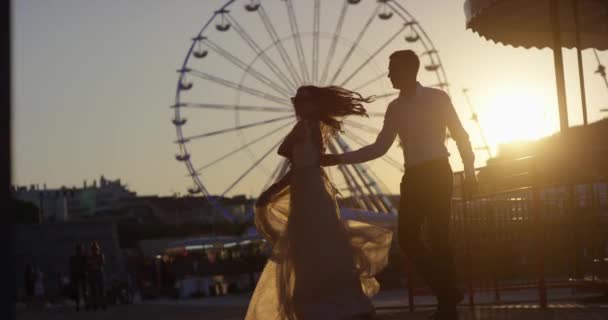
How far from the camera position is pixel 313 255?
7695 millimetres

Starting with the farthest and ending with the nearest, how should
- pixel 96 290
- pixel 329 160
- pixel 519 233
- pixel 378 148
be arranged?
pixel 96 290
pixel 519 233
pixel 329 160
pixel 378 148

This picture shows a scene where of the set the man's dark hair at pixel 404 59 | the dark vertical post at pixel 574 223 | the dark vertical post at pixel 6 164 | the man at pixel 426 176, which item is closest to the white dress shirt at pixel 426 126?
the man at pixel 426 176

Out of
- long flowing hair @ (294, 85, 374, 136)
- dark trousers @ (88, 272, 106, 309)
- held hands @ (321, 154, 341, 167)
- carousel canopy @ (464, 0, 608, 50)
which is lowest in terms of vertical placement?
dark trousers @ (88, 272, 106, 309)

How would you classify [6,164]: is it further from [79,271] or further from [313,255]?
[79,271]

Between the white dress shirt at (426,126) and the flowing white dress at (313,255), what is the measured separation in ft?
2.53

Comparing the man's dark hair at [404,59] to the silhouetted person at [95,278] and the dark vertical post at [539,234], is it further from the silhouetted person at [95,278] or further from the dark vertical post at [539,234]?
the silhouetted person at [95,278]

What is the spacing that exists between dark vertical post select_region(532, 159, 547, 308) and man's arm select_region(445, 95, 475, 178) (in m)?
1.89

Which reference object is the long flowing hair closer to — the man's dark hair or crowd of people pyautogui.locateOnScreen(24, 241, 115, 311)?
the man's dark hair

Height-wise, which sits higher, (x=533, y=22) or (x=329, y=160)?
(x=533, y=22)

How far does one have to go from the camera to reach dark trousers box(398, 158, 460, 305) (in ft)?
23.1

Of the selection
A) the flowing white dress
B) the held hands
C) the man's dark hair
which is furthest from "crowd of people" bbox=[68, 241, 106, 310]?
the man's dark hair

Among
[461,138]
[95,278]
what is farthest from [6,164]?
[95,278]

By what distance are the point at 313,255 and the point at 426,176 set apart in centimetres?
110

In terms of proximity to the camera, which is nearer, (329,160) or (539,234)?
(329,160)
